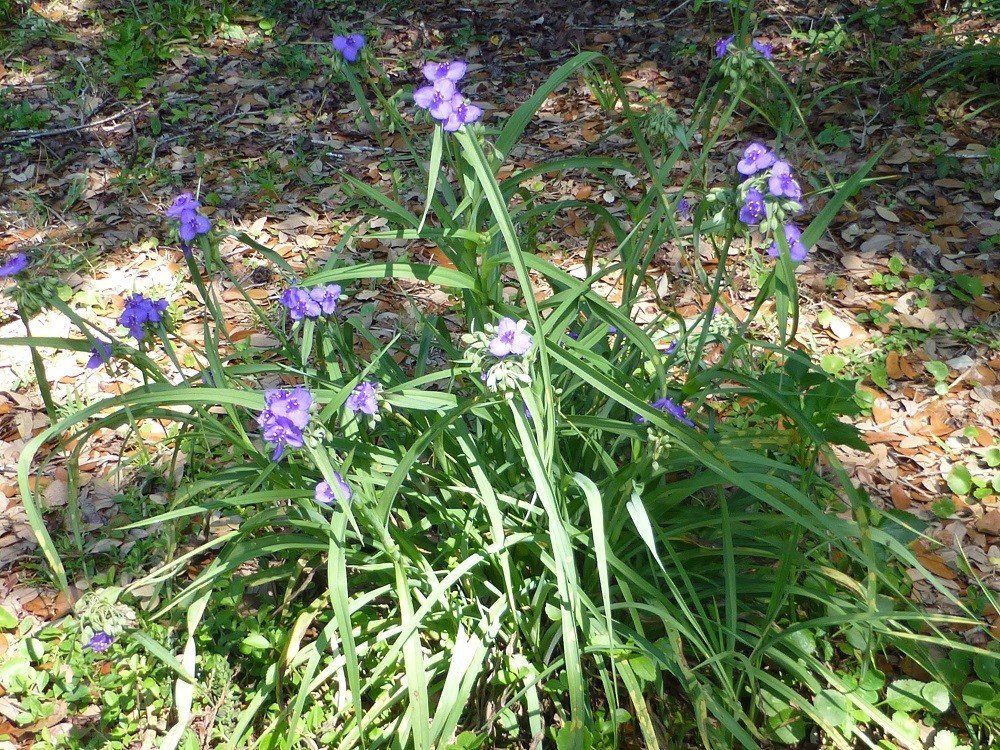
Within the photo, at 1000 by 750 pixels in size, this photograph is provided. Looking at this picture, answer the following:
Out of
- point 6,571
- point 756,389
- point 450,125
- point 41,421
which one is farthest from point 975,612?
point 41,421

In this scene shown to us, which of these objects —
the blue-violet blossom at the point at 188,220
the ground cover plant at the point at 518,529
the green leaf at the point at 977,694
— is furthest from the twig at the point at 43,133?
the green leaf at the point at 977,694

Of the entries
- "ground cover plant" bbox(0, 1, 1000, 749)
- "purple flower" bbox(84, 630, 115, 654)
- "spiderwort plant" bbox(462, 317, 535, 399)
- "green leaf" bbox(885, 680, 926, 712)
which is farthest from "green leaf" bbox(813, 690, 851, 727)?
"purple flower" bbox(84, 630, 115, 654)

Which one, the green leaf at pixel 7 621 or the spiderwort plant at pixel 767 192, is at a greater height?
the spiderwort plant at pixel 767 192

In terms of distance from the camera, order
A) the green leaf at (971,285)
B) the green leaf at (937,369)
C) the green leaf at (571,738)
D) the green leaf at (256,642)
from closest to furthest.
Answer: the green leaf at (571,738)
the green leaf at (256,642)
the green leaf at (937,369)
the green leaf at (971,285)

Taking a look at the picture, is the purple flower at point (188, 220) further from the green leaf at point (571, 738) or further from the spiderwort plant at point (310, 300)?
the green leaf at point (571, 738)

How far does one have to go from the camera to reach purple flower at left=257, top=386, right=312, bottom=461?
3.92ft

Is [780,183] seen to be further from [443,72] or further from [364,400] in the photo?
[364,400]

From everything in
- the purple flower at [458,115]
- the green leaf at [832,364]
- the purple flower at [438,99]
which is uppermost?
the purple flower at [438,99]

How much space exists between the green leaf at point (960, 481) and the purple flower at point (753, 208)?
45.8 inches

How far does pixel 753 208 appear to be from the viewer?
1275mm

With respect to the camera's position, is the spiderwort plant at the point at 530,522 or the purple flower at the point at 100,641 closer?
the spiderwort plant at the point at 530,522

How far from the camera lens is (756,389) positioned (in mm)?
1500

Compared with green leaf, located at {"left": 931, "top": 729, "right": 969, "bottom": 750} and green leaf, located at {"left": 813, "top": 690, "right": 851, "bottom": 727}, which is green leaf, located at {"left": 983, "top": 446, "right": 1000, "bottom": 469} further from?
green leaf, located at {"left": 813, "top": 690, "right": 851, "bottom": 727}

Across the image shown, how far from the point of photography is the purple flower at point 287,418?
1.20 m
